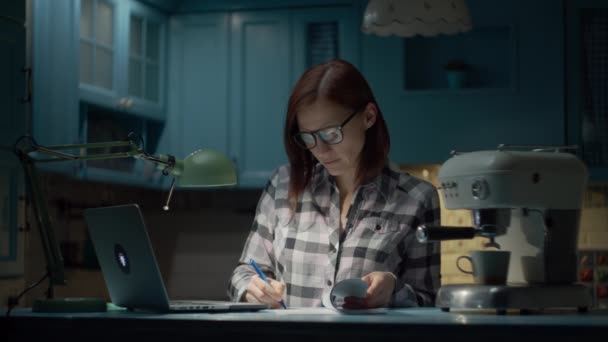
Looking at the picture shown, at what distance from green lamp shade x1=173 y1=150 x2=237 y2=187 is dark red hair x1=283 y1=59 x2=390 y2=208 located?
40 centimetres

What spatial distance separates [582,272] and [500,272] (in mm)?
2282

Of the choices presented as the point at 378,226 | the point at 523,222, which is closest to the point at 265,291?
the point at 378,226

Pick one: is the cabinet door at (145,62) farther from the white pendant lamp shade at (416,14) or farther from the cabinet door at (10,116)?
the white pendant lamp shade at (416,14)

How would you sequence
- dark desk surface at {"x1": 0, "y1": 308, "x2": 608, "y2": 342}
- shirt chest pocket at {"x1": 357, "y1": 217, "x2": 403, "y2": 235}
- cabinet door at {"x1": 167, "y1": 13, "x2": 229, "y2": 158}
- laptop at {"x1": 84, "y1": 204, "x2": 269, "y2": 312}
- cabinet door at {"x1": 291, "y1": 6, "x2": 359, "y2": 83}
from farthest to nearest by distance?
1. cabinet door at {"x1": 167, "y1": 13, "x2": 229, "y2": 158}
2. cabinet door at {"x1": 291, "y1": 6, "x2": 359, "y2": 83}
3. shirt chest pocket at {"x1": 357, "y1": 217, "x2": 403, "y2": 235}
4. laptop at {"x1": 84, "y1": 204, "x2": 269, "y2": 312}
5. dark desk surface at {"x1": 0, "y1": 308, "x2": 608, "y2": 342}

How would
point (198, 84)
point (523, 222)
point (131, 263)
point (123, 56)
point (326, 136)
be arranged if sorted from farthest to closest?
1. point (198, 84)
2. point (123, 56)
3. point (326, 136)
4. point (523, 222)
5. point (131, 263)

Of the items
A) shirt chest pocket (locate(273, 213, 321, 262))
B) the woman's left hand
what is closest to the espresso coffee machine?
the woman's left hand

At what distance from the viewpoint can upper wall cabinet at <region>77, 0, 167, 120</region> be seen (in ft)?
12.3

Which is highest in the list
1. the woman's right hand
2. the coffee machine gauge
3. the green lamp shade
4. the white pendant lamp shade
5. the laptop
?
the white pendant lamp shade

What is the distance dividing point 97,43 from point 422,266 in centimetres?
204

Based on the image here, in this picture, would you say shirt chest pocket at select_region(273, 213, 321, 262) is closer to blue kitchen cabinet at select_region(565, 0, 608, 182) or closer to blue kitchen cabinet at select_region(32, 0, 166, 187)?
blue kitchen cabinet at select_region(32, 0, 166, 187)

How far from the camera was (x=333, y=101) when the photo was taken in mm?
2309

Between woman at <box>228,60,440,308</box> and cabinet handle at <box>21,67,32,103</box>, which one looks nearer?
woman at <box>228,60,440,308</box>

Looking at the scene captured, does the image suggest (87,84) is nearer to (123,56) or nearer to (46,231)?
(123,56)

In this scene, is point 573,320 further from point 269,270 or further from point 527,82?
point 527,82
